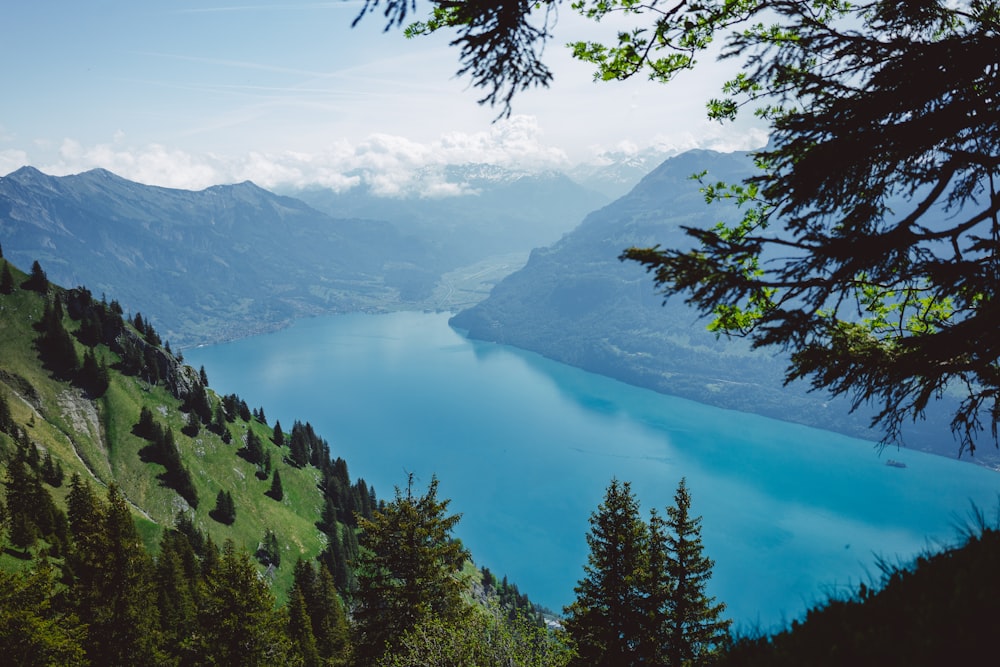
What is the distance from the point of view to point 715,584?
110 meters

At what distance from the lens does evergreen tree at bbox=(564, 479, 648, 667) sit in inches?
644

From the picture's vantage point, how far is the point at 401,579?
18438 millimetres

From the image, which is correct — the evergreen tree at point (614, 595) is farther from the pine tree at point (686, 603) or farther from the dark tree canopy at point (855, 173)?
the dark tree canopy at point (855, 173)

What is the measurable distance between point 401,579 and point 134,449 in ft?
349

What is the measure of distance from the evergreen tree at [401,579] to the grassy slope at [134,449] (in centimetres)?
7408

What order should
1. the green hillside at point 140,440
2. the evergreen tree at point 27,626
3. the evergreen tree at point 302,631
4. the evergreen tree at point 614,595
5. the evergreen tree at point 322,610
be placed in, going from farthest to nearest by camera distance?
the green hillside at point 140,440 < the evergreen tree at point 322,610 < the evergreen tree at point 302,631 < the evergreen tree at point 27,626 < the evergreen tree at point 614,595

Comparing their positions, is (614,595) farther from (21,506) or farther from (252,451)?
(252,451)

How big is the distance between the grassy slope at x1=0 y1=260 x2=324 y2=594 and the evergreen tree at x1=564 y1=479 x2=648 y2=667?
79434mm

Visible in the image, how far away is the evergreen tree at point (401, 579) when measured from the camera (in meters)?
17.9

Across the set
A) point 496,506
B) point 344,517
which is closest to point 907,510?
point 496,506

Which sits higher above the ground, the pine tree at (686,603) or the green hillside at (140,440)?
Result: the pine tree at (686,603)

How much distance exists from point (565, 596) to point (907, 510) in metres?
97.4

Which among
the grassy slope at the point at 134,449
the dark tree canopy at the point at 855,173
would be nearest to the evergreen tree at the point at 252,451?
the grassy slope at the point at 134,449

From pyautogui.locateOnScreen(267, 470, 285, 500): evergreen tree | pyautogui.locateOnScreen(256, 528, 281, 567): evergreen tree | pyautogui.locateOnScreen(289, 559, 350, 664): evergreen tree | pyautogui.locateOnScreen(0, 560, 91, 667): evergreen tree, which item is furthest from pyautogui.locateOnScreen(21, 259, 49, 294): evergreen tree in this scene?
pyautogui.locateOnScreen(0, 560, 91, 667): evergreen tree
